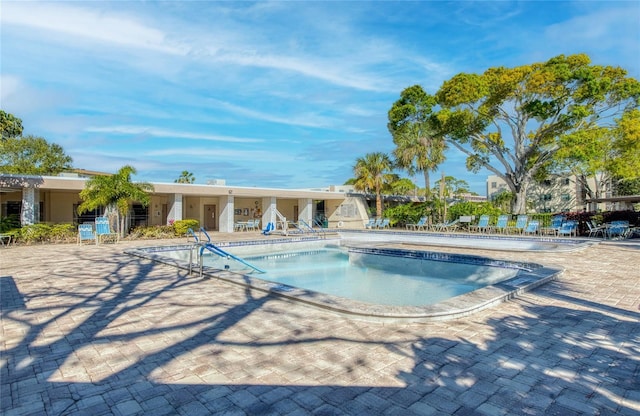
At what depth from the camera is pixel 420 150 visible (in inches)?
937

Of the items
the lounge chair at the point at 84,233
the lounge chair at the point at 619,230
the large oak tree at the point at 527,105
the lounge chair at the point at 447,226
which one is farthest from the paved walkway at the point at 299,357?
the large oak tree at the point at 527,105

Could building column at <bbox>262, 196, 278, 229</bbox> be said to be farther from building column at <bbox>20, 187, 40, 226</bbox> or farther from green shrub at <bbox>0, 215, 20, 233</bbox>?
green shrub at <bbox>0, 215, 20, 233</bbox>

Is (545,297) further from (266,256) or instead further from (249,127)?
(249,127)

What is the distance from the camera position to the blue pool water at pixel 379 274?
8.07 meters

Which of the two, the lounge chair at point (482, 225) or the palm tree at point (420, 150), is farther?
the palm tree at point (420, 150)

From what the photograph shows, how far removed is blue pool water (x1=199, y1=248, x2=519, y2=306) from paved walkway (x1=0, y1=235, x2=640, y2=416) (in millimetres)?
2783

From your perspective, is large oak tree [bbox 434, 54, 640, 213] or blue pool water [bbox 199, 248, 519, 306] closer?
blue pool water [bbox 199, 248, 519, 306]

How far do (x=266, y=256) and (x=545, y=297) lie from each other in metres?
9.96

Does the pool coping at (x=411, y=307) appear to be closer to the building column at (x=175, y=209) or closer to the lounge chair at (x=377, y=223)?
the building column at (x=175, y=209)

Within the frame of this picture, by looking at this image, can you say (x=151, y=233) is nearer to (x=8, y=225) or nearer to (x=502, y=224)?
(x=8, y=225)

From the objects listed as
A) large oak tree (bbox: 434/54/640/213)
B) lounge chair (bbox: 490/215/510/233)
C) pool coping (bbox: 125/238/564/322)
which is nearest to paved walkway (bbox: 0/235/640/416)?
pool coping (bbox: 125/238/564/322)

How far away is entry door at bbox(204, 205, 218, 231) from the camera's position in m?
25.5

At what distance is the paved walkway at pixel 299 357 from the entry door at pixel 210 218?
20000 mm

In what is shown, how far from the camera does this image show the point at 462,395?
2.60m
